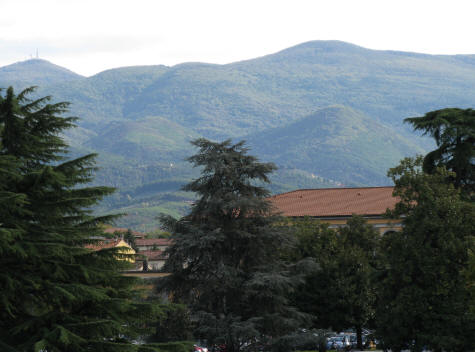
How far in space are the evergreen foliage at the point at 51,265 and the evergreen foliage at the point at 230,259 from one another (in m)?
13.3

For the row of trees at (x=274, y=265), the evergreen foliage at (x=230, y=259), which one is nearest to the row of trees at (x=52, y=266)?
the evergreen foliage at (x=230, y=259)

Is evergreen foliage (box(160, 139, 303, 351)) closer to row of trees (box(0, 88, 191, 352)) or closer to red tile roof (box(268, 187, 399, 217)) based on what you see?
row of trees (box(0, 88, 191, 352))

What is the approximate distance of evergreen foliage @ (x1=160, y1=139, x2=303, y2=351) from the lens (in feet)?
117

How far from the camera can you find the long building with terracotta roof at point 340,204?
7819 cm

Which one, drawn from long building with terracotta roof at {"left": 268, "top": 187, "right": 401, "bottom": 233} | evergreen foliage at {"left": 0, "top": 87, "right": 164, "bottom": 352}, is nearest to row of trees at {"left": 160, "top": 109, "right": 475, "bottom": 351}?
evergreen foliage at {"left": 0, "top": 87, "right": 164, "bottom": 352}

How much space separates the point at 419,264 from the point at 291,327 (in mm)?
7582

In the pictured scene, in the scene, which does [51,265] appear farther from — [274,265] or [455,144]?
[455,144]

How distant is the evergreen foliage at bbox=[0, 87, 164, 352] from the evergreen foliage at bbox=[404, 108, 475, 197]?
2792 cm

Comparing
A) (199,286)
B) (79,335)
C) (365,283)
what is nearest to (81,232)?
(79,335)

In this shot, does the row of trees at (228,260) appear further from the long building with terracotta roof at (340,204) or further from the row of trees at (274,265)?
the long building with terracotta roof at (340,204)

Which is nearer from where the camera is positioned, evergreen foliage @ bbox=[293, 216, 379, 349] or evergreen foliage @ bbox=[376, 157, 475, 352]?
evergreen foliage @ bbox=[376, 157, 475, 352]

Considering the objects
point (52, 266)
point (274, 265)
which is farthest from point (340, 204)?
point (52, 266)

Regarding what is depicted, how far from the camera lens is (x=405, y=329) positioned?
3894cm

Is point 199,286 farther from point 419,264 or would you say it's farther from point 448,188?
point 448,188
